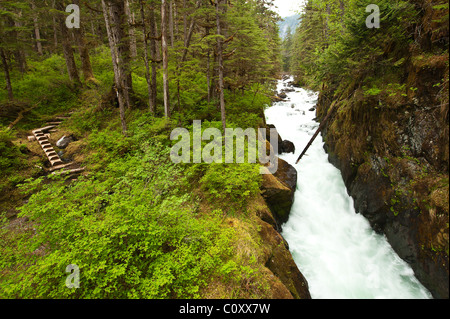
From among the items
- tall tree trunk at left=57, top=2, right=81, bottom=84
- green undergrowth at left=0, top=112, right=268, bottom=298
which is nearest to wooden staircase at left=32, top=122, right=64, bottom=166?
green undergrowth at left=0, top=112, right=268, bottom=298

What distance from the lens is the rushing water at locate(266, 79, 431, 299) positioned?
6.32 meters

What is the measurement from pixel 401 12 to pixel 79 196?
1253 cm

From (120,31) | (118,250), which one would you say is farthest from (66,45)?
(118,250)

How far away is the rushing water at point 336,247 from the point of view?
249 inches

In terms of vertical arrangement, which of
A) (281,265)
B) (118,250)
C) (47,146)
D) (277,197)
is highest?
(47,146)

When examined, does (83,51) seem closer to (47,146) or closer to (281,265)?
(47,146)

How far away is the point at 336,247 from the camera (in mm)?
7891

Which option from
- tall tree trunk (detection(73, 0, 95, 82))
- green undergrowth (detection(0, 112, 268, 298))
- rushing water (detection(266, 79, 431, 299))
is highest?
tall tree trunk (detection(73, 0, 95, 82))

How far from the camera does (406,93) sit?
6691 millimetres

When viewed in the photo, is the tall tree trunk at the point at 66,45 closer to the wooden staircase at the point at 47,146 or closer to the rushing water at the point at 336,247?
the wooden staircase at the point at 47,146

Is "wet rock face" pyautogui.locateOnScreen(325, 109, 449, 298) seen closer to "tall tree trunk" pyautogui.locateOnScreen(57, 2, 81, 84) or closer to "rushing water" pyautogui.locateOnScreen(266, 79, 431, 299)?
"rushing water" pyautogui.locateOnScreen(266, 79, 431, 299)

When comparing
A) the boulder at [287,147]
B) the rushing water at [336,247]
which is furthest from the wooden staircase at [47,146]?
the boulder at [287,147]

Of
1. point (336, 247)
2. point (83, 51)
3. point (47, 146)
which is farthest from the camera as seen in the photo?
point (83, 51)
